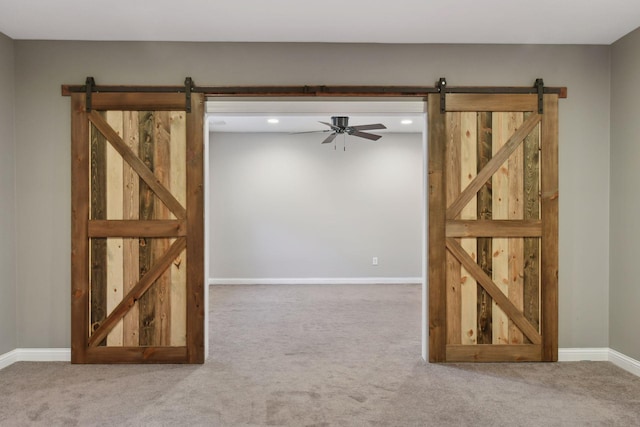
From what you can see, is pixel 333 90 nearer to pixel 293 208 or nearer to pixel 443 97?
pixel 443 97

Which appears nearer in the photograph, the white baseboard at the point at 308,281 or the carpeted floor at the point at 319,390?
the carpeted floor at the point at 319,390

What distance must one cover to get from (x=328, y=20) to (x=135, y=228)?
2129 mm

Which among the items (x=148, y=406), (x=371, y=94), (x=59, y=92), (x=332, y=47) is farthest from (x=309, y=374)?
(x=59, y=92)

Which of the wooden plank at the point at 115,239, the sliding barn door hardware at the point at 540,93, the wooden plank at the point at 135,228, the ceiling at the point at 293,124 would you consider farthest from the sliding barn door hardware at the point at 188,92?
the ceiling at the point at 293,124

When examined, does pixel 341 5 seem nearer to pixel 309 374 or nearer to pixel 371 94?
pixel 371 94

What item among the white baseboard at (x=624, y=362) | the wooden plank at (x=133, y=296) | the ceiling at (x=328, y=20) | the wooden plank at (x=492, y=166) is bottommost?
the white baseboard at (x=624, y=362)

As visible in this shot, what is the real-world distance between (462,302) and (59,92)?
357cm

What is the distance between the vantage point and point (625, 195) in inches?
135

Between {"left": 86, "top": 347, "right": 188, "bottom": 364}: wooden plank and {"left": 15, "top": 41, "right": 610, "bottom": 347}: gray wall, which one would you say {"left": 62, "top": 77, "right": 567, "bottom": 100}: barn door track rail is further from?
{"left": 86, "top": 347, "right": 188, "bottom": 364}: wooden plank

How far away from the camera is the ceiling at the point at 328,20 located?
2.94 meters

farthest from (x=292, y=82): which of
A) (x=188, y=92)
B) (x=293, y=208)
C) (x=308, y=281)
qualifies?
(x=308, y=281)

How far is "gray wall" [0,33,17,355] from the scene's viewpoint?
3416 millimetres

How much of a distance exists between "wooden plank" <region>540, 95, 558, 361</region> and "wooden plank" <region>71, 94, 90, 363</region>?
3568 millimetres

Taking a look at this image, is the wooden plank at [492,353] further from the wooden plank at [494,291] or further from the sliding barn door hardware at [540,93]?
the sliding barn door hardware at [540,93]
